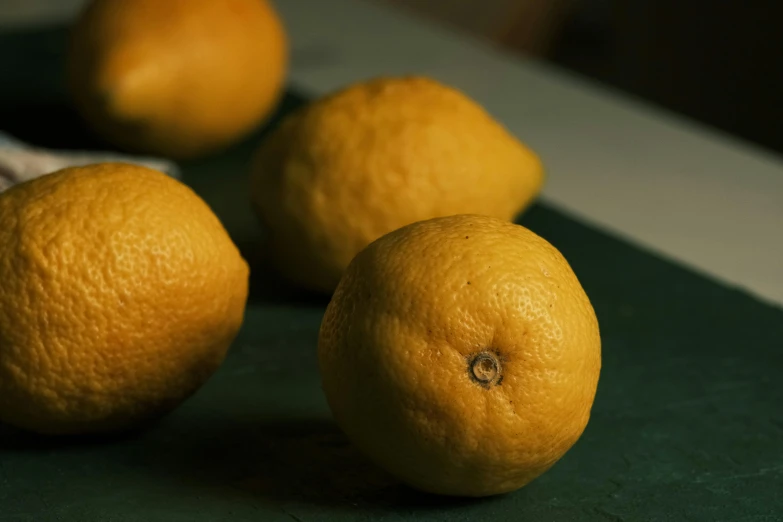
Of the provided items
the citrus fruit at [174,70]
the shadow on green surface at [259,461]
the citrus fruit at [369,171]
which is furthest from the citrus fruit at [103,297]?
the citrus fruit at [174,70]

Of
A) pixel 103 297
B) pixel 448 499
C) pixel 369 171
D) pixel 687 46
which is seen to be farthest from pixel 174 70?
pixel 687 46

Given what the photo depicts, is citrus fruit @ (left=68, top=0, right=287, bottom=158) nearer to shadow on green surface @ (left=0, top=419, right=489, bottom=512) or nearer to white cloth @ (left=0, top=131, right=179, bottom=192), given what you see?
white cloth @ (left=0, top=131, right=179, bottom=192)

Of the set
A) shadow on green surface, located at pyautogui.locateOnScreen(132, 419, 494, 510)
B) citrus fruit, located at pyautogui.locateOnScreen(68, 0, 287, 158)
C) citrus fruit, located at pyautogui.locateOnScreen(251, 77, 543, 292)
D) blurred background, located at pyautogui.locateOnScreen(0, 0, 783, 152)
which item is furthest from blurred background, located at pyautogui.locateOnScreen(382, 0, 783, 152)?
shadow on green surface, located at pyautogui.locateOnScreen(132, 419, 494, 510)

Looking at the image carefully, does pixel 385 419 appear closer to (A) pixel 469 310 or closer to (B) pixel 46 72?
(A) pixel 469 310

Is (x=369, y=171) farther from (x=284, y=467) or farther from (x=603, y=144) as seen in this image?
(x=603, y=144)

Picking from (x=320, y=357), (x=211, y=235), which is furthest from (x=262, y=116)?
(x=320, y=357)
